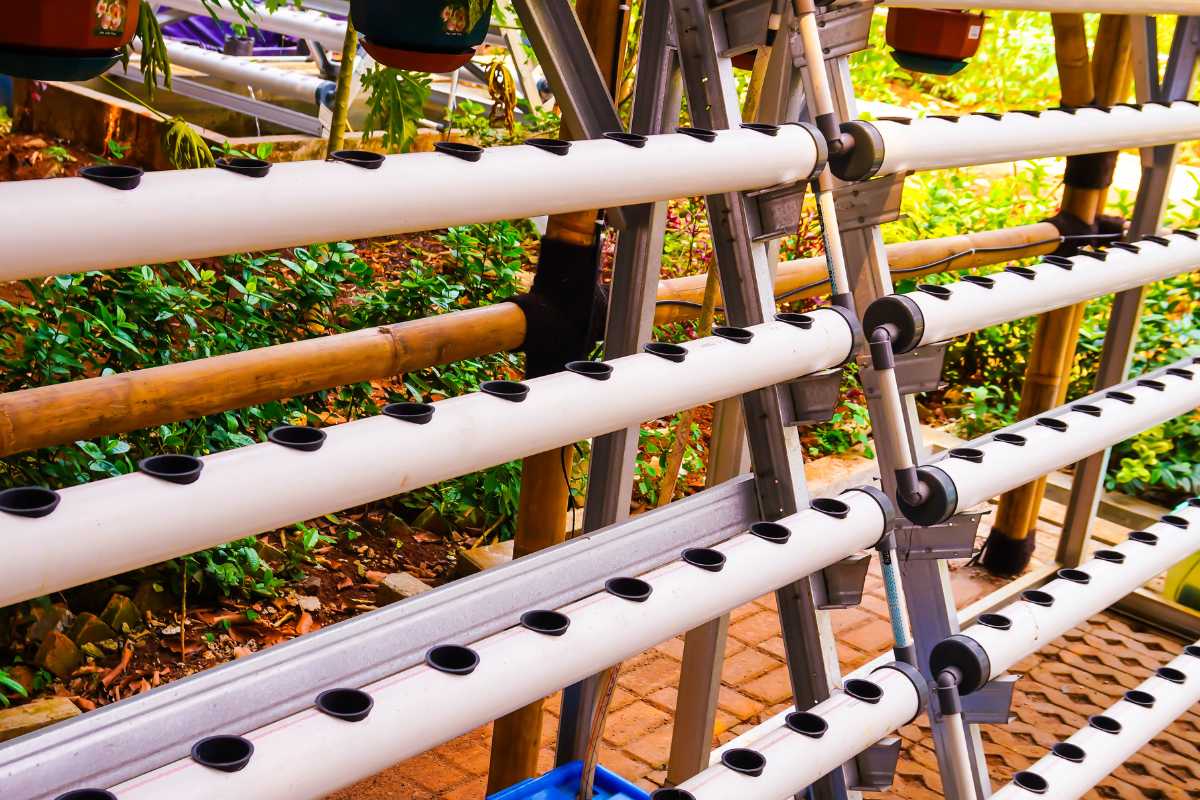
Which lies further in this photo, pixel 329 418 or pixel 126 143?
pixel 126 143

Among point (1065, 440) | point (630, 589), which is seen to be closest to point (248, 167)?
point (630, 589)

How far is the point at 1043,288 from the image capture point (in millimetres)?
1746

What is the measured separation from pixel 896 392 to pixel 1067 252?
2.40 m

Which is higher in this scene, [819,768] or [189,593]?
[819,768]

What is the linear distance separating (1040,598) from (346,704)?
1.18m

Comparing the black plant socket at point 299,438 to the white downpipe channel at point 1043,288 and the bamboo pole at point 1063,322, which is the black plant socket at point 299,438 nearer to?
the white downpipe channel at point 1043,288

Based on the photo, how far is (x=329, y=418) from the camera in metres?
3.76

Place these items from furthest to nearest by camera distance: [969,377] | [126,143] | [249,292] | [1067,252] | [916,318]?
[969,377] < [126,143] < [1067,252] < [249,292] < [916,318]

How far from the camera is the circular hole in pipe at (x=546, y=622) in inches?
45.8

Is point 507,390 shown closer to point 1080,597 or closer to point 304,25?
point 1080,597

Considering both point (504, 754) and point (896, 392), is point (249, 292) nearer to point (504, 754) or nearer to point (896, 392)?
point (504, 754)

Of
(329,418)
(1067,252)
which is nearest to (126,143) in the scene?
(329,418)

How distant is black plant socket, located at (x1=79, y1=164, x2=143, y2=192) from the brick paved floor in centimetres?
205

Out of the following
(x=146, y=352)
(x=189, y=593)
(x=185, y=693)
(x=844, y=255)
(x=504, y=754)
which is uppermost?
(x=844, y=255)
